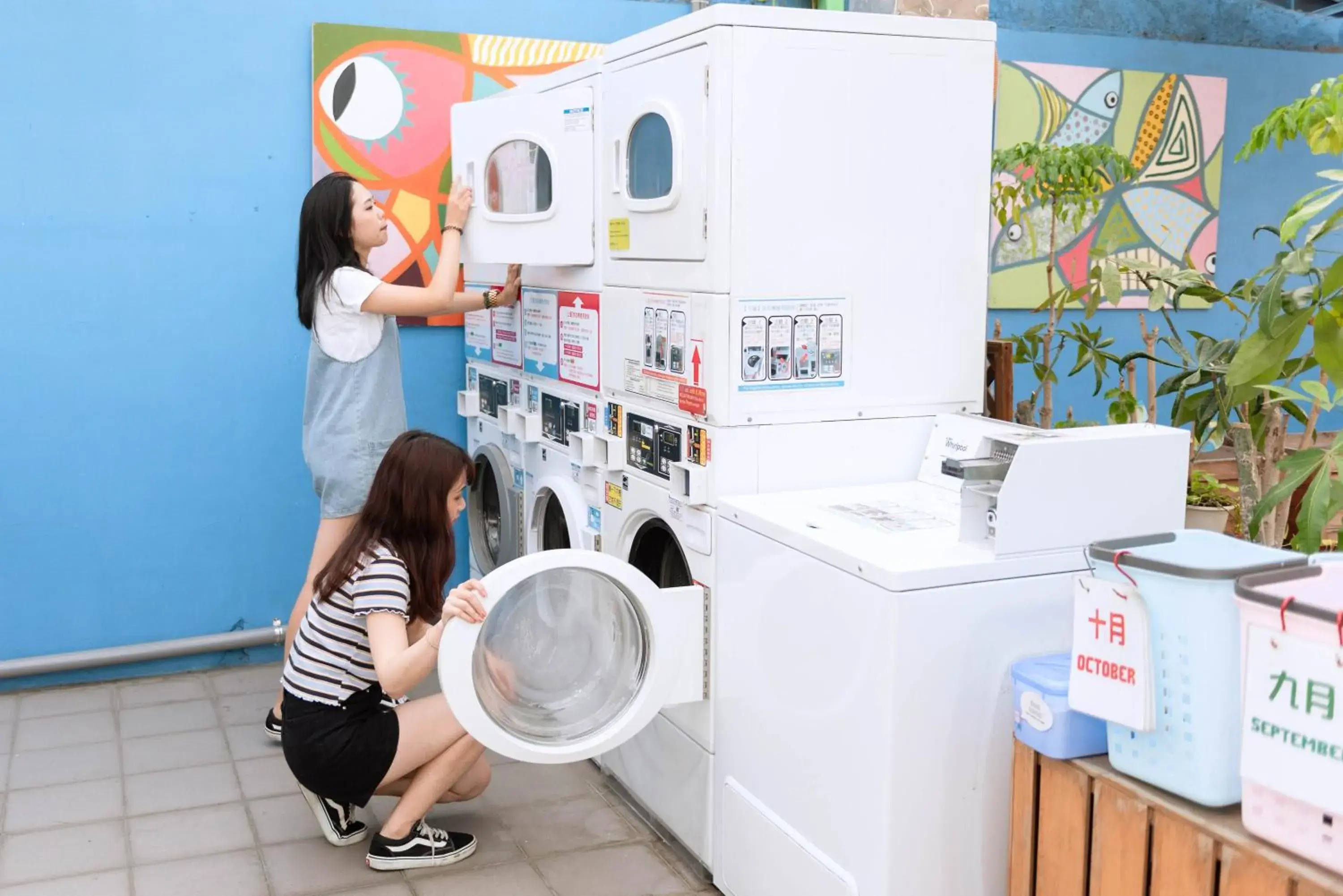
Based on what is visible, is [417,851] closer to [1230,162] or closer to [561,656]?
[561,656]

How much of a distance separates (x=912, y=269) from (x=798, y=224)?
1.00 ft

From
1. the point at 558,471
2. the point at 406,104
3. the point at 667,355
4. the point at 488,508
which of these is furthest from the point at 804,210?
the point at 488,508

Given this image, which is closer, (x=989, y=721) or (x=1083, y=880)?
(x=1083, y=880)

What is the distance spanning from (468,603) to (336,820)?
2.97ft

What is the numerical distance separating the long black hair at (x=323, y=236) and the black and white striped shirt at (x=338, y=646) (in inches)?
37.6

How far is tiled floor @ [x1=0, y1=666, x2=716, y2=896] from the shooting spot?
9.02 ft

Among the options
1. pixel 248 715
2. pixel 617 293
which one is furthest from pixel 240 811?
pixel 617 293

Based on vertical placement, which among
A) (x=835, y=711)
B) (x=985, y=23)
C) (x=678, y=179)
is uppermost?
(x=985, y=23)

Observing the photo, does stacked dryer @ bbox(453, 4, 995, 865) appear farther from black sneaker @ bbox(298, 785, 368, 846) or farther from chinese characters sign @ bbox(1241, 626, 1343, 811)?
chinese characters sign @ bbox(1241, 626, 1343, 811)

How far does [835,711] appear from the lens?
87.0 inches

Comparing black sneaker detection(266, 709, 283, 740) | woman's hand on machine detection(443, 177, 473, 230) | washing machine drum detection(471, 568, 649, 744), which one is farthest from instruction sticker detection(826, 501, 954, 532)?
black sneaker detection(266, 709, 283, 740)

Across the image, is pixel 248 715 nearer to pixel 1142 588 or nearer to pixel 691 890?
pixel 691 890

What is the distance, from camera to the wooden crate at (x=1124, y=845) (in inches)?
64.3

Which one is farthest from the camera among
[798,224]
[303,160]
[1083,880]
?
[303,160]
